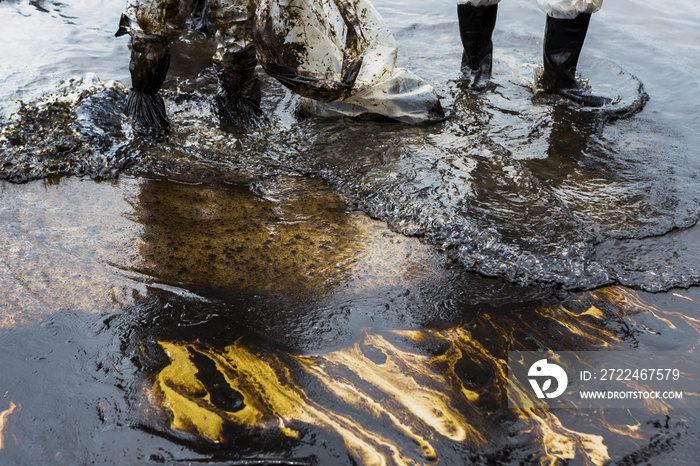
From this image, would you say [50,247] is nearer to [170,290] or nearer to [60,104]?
[170,290]

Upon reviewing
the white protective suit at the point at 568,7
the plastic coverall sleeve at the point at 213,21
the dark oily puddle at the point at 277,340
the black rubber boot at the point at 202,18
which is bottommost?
the dark oily puddle at the point at 277,340

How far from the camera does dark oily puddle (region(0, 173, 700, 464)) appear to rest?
1622 mm

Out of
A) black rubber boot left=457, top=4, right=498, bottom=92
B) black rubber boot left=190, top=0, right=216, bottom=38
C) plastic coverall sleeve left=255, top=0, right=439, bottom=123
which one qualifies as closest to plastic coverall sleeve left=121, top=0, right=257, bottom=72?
plastic coverall sleeve left=255, top=0, right=439, bottom=123

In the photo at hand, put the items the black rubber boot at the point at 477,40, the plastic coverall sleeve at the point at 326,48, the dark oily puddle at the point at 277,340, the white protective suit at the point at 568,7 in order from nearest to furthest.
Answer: the dark oily puddle at the point at 277,340, the plastic coverall sleeve at the point at 326,48, the white protective suit at the point at 568,7, the black rubber boot at the point at 477,40

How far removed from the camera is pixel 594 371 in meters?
1.87

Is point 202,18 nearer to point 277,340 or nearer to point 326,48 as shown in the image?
point 326,48

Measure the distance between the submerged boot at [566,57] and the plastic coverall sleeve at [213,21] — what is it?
217 cm

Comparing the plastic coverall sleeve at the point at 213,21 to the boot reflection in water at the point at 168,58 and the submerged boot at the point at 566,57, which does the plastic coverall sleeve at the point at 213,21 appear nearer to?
the boot reflection in water at the point at 168,58

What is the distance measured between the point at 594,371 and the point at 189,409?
54.8 inches

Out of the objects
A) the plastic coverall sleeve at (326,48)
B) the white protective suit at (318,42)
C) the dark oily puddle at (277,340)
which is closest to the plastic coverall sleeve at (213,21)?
the white protective suit at (318,42)

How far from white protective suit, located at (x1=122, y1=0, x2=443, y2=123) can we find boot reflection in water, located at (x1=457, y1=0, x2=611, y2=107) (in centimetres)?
85

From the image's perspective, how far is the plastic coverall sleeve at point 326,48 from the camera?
9.25ft

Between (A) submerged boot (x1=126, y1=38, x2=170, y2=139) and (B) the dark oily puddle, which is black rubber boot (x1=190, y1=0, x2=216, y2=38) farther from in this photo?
(B) the dark oily puddle

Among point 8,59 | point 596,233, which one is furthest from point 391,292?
point 8,59
